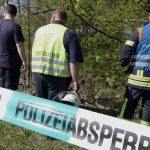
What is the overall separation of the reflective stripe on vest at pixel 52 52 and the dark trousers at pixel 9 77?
127 centimetres

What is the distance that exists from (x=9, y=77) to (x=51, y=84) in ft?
4.49

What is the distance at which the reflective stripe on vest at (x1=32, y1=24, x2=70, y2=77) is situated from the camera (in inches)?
241

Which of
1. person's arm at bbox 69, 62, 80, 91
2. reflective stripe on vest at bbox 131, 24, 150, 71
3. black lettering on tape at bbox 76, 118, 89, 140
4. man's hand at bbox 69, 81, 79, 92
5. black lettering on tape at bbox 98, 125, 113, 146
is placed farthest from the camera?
man's hand at bbox 69, 81, 79, 92

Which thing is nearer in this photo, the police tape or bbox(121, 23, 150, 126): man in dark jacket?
the police tape

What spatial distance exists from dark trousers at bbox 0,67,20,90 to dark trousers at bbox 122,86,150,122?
7.29 feet

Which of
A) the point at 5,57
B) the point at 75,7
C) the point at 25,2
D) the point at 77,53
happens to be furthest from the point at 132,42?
the point at 25,2

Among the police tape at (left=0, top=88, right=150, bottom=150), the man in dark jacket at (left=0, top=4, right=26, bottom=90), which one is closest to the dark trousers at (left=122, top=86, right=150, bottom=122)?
the police tape at (left=0, top=88, right=150, bottom=150)

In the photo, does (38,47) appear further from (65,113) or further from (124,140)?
(124,140)

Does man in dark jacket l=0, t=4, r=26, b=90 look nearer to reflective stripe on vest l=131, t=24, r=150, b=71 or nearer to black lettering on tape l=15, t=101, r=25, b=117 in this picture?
black lettering on tape l=15, t=101, r=25, b=117

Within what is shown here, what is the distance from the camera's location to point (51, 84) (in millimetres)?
6344

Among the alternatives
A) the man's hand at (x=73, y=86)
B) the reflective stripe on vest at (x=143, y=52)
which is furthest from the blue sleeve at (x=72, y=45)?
the reflective stripe on vest at (x=143, y=52)

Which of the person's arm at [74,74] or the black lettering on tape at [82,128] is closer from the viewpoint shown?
the black lettering on tape at [82,128]

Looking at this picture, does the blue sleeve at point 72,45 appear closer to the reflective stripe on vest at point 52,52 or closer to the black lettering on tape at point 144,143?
the reflective stripe on vest at point 52,52

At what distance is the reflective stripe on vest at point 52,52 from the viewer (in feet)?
20.1
